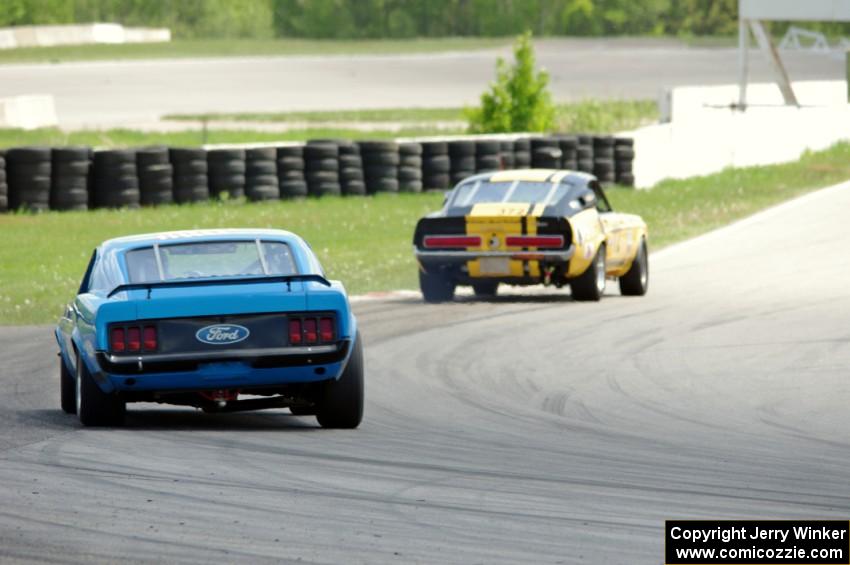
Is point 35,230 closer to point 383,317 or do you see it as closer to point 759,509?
point 383,317

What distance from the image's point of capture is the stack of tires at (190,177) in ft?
91.4

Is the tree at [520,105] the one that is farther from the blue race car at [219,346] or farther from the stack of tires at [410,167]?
the blue race car at [219,346]

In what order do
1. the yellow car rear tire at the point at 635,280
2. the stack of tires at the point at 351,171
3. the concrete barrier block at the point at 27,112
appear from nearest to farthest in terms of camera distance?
1. the yellow car rear tire at the point at 635,280
2. the stack of tires at the point at 351,171
3. the concrete barrier block at the point at 27,112

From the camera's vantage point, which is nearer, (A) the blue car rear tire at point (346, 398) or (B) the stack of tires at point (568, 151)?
(A) the blue car rear tire at point (346, 398)

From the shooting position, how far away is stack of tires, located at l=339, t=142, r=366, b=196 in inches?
1156

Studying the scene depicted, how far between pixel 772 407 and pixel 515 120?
24752mm

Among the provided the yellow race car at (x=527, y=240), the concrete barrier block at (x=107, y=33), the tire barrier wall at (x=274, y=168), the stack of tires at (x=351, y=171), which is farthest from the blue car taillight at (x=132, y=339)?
the concrete barrier block at (x=107, y=33)

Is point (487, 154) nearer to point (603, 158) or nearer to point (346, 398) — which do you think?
point (603, 158)

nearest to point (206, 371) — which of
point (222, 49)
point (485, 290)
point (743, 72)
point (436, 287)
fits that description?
point (436, 287)

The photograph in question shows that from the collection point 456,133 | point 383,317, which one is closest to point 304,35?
point 456,133

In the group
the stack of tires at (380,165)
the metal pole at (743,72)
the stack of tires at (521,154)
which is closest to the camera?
the stack of tires at (380,165)

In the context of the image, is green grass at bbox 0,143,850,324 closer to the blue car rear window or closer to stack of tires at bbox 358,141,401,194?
stack of tires at bbox 358,141,401,194

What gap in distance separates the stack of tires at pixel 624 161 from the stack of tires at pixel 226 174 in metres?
7.26

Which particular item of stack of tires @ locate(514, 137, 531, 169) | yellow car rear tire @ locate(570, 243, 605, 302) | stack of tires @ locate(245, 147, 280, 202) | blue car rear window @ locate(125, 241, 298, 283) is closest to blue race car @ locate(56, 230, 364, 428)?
blue car rear window @ locate(125, 241, 298, 283)
